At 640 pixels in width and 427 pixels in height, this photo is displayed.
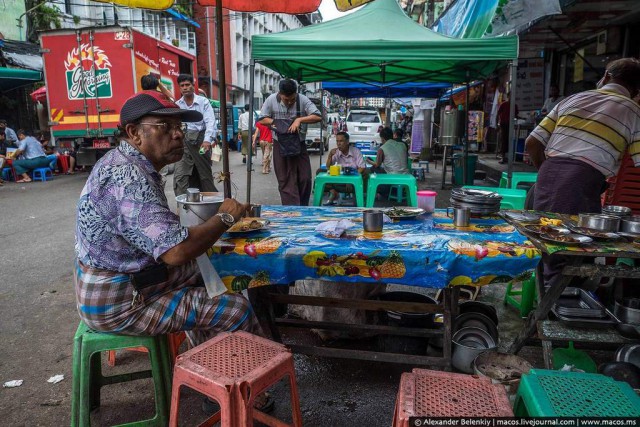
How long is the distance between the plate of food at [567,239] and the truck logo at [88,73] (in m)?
10.9

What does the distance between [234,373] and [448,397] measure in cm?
80

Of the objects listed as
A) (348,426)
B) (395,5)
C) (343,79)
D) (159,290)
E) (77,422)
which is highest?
(395,5)

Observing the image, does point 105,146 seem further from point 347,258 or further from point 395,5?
point 347,258

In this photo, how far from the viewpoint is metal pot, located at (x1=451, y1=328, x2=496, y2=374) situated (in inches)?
107

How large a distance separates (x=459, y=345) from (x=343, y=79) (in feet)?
21.7

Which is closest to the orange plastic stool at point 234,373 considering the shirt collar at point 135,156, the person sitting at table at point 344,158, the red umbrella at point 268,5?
the shirt collar at point 135,156

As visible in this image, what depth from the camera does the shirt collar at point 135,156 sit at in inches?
81.8

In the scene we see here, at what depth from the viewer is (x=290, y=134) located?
574 cm

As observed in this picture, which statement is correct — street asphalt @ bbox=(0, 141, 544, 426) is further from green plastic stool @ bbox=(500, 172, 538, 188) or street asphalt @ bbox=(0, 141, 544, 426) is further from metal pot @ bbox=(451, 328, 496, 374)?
green plastic stool @ bbox=(500, 172, 538, 188)

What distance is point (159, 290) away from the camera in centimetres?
217

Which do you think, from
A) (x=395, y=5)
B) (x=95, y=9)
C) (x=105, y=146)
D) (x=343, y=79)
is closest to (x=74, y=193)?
(x=105, y=146)

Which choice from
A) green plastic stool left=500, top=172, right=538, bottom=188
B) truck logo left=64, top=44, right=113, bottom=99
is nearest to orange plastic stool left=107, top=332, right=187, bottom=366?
green plastic stool left=500, top=172, right=538, bottom=188

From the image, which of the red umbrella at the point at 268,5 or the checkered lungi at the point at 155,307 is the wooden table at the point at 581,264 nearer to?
the checkered lungi at the point at 155,307

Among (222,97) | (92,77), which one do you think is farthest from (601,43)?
(92,77)
